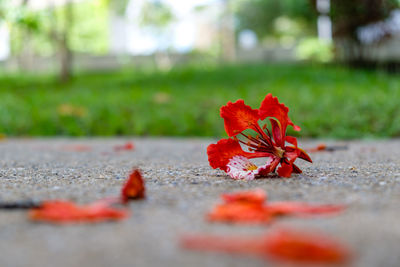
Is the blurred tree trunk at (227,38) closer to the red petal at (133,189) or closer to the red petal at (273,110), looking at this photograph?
the red petal at (273,110)

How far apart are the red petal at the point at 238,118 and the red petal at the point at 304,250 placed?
931mm

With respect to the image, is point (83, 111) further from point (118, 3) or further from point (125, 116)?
point (118, 3)

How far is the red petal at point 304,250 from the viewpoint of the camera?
892 millimetres

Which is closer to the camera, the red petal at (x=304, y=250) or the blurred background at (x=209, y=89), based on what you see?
the red petal at (x=304, y=250)

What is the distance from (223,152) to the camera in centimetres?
188

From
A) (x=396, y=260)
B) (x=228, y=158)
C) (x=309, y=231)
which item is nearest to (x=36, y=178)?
(x=228, y=158)

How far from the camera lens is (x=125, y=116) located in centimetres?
589

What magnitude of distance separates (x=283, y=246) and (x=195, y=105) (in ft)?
17.7

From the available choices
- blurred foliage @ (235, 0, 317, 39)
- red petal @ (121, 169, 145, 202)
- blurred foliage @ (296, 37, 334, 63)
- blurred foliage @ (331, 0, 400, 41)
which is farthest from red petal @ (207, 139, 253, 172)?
blurred foliage @ (235, 0, 317, 39)

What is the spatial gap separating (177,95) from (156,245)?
20.2ft

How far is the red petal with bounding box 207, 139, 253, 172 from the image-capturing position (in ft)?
6.12

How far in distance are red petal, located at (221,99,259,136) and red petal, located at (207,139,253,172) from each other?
1.8 inches

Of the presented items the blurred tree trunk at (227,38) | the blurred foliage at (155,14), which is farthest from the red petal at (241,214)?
the blurred foliage at (155,14)

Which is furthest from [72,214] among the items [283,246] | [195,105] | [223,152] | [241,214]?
[195,105]
